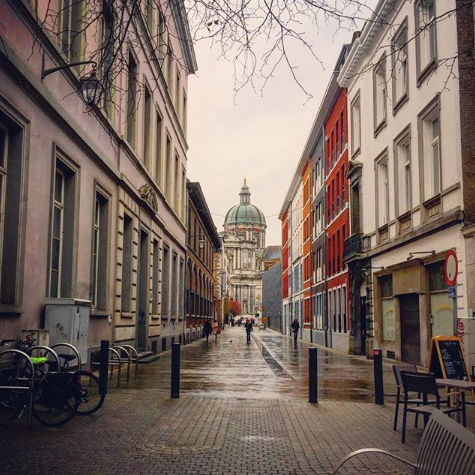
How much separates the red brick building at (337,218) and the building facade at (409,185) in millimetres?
2463

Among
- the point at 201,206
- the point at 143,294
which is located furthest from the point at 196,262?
the point at 143,294

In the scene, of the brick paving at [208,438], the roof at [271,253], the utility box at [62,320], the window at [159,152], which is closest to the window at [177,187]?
the window at [159,152]

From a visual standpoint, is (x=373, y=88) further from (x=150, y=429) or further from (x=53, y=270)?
(x=150, y=429)

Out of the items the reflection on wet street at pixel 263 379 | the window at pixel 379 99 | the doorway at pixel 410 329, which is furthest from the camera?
the window at pixel 379 99

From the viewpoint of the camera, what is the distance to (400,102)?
889 inches

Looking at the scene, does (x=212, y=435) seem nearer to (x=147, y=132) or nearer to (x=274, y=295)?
(x=147, y=132)

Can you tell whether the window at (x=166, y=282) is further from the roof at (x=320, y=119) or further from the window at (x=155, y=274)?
the roof at (x=320, y=119)

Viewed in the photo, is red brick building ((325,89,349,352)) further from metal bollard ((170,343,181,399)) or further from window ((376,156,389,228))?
metal bollard ((170,343,181,399))

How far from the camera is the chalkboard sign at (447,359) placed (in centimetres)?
1091

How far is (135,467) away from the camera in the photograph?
6.84m

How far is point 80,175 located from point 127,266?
6.79m

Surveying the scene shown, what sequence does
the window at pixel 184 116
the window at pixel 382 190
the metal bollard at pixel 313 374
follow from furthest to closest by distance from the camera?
the window at pixel 184 116 → the window at pixel 382 190 → the metal bollard at pixel 313 374

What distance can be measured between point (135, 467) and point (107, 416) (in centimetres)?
318

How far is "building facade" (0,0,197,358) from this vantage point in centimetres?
1066
